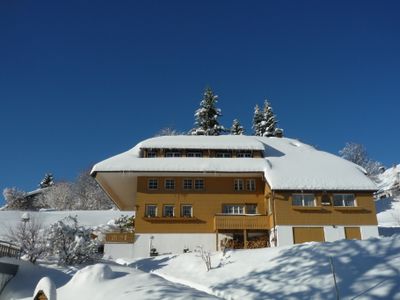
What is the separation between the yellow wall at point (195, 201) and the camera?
3117 cm

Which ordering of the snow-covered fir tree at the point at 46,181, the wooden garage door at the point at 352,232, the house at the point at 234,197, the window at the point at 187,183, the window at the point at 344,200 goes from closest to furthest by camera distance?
the wooden garage door at the point at 352,232
the house at the point at 234,197
the window at the point at 344,200
the window at the point at 187,183
the snow-covered fir tree at the point at 46,181

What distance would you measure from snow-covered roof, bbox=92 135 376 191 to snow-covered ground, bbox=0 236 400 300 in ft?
39.2

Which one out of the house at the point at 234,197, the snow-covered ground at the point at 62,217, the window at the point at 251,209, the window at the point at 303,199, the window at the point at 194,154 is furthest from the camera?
the snow-covered ground at the point at 62,217

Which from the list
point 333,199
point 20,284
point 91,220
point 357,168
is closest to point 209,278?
point 20,284

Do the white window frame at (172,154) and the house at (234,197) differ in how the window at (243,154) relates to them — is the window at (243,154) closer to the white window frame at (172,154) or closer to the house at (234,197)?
the house at (234,197)

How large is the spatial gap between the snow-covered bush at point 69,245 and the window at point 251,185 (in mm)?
14006

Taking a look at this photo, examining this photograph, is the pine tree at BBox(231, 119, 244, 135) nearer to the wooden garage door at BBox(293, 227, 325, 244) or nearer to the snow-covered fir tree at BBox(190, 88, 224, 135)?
the snow-covered fir tree at BBox(190, 88, 224, 135)

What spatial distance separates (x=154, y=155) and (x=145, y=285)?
70.5 feet

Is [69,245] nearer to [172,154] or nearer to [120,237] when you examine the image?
[120,237]

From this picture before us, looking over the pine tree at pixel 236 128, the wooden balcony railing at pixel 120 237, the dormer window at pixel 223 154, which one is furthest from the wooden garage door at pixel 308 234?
the pine tree at pixel 236 128

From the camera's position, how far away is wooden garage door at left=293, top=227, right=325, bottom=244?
2945 cm

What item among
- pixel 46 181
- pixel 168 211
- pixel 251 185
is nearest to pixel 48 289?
pixel 168 211

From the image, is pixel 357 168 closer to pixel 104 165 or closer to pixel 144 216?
pixel 144 216

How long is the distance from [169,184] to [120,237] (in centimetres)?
548
